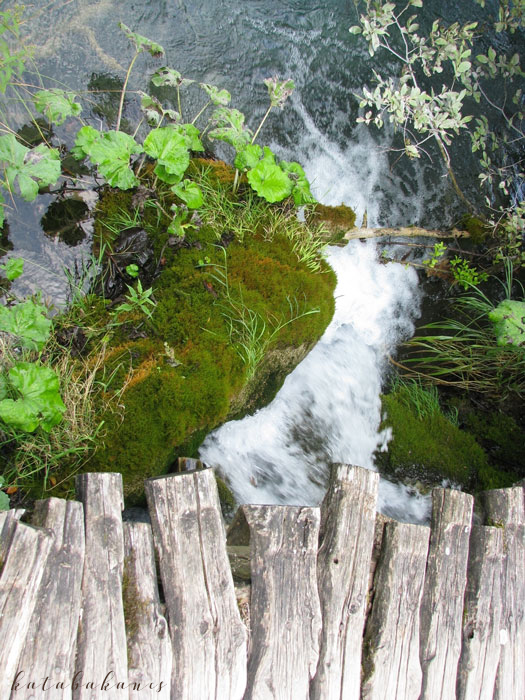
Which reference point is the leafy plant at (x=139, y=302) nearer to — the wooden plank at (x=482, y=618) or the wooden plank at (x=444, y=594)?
the wooden plank at (x=444, y=594)

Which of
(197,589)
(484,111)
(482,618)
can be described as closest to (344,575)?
(197,589)

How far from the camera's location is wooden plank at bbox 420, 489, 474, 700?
258cm

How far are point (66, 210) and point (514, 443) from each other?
14.6ft

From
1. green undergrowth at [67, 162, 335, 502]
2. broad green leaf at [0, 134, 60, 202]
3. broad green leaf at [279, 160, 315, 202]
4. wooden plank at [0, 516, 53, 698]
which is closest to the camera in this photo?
wooden plank at [0, 516, 53, 698]

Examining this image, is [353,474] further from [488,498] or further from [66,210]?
[66,210]

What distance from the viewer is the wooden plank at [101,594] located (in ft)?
6.97

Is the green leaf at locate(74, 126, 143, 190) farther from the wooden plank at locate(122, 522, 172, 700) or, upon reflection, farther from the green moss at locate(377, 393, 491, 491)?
the green moss at locate(377, 393, 491, 491)

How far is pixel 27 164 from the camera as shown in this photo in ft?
9.57

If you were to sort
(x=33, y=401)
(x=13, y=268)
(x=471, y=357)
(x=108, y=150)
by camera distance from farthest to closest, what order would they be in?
(x=471, y=357), (x=108, y=150), (x=13, y=268), (x=33, y=401)

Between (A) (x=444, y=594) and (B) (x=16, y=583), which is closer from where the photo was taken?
(B) (x=16, y=583)

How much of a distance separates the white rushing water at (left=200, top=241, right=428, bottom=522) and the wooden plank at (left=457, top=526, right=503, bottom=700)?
4.58ft

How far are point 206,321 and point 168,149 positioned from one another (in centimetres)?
119

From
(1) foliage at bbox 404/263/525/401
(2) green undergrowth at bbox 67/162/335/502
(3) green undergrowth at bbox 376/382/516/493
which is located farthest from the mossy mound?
(2) green undergrowth at bbox 67/162/335/502

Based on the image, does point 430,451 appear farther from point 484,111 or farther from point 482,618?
point 484,111
